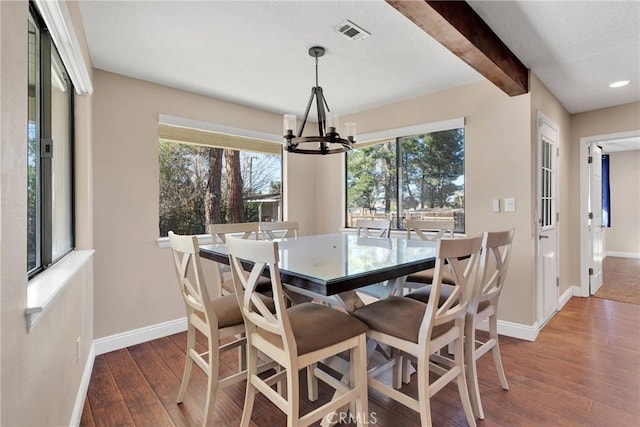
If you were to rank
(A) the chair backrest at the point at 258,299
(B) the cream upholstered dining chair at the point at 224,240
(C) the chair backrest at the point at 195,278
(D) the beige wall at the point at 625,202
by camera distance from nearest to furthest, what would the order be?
(A) the chair backrest at the point at 258,299 → (C) the chair backrest at the point at 195,278 → (B) the cream upholstered dining chair at the point at 224,240 → (D) the beige wall at the point at 625,202

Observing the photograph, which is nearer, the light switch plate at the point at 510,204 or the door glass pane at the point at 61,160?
the door glass pane at the point at 61,160

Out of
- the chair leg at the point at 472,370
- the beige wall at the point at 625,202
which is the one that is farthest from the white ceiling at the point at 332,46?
the beige wall at the point at 625,202

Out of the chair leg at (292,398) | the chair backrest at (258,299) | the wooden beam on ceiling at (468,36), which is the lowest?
the chair leg at (292,398)

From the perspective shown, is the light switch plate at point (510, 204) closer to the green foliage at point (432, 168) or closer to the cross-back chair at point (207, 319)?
the green foliage at point (432, 168)

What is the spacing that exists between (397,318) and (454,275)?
349 mm

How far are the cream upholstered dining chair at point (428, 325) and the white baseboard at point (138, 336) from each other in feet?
6.88

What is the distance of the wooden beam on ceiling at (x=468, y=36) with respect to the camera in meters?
1.67


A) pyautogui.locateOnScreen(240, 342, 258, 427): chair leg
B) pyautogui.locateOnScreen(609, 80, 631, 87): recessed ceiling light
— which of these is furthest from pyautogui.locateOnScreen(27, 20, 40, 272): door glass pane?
pyautogui.locateOnScreen(609, 80, 631, 87): recessed ceiling light

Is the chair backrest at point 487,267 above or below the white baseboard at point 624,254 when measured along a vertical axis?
above

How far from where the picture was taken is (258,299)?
1.45 meters

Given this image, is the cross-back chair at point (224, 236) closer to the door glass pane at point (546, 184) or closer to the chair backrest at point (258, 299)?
the chair backrest at point (258, 299)

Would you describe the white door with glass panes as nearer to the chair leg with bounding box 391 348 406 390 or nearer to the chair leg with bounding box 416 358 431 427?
the chair leg with bounding box 391 348 406 390

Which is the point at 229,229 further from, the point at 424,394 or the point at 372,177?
the point at 372,177

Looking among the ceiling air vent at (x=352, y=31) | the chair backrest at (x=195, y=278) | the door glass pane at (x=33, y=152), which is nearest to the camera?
the door glass pane at (x=33, y=152)
